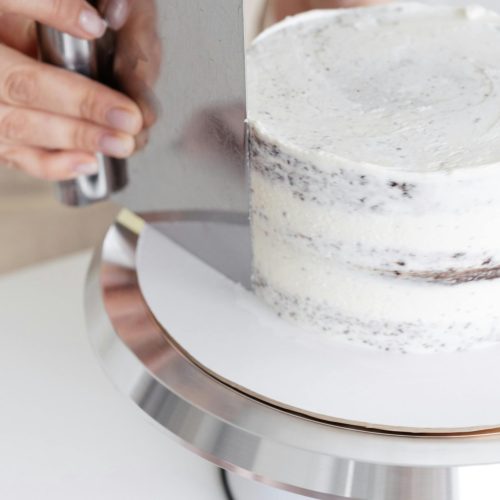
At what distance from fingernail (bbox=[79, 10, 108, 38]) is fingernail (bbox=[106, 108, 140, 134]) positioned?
77mm

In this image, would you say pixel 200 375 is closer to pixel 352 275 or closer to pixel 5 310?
pixel 352 275

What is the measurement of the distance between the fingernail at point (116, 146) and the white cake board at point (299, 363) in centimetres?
10

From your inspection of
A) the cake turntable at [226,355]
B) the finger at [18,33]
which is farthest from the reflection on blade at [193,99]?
the finger at [18,33]

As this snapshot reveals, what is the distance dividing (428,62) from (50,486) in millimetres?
573

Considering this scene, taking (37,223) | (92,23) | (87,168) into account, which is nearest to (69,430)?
(87,168)

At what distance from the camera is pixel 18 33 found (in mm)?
1033

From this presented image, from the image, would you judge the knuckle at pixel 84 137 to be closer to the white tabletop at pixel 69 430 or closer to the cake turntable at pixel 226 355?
the cake turntable at pixel 226 355

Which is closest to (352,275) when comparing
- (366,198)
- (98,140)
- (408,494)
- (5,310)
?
(366,198)

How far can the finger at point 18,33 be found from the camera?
3.34 feet

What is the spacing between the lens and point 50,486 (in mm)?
848

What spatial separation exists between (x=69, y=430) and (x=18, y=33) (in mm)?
479

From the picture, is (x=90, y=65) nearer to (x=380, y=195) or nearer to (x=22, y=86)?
(x=22, y=86)

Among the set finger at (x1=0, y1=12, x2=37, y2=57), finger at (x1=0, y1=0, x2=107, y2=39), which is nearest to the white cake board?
finger at (x1=0, y1=0, x2=107, y2=39)

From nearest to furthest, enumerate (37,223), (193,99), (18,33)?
1. (193,99)
2. (18,33)
3. (37,223)
